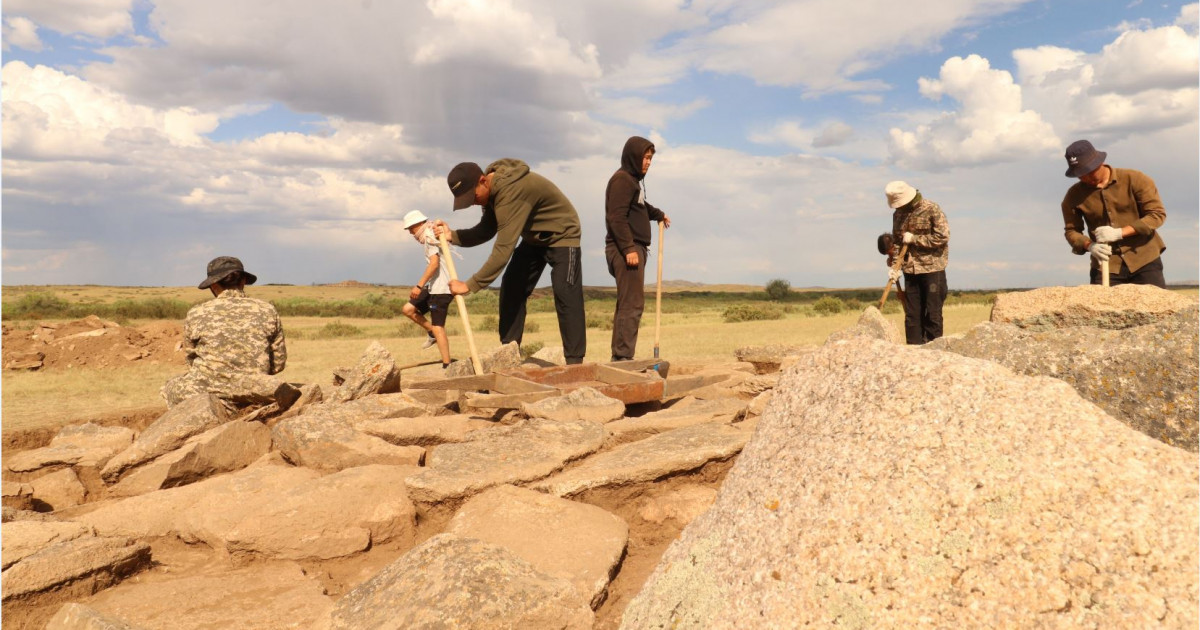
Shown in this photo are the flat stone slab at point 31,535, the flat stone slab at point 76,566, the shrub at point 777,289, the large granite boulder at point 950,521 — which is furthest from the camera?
the shrub at point 777,289

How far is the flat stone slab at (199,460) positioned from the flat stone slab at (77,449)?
0.65 meters

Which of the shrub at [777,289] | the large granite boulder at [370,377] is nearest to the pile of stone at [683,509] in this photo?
the large granite boulder at [370,377]

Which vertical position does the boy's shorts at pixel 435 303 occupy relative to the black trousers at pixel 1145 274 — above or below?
below

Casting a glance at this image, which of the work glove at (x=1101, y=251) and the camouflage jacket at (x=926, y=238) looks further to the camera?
the camouflage jacket at (x=926, y=238)

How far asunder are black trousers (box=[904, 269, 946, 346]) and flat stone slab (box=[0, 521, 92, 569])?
7106mm

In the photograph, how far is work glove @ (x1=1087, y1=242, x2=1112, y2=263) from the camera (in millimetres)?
6445

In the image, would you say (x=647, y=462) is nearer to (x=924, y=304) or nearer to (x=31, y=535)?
(x=31, y=535)

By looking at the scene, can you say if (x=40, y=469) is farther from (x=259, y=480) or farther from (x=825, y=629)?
(x=825, y=629)

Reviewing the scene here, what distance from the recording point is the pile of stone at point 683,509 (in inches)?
69.1

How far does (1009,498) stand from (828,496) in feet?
1.37

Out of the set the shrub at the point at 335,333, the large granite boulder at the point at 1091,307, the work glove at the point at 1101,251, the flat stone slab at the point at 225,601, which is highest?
the work glove at the point at 1101,251

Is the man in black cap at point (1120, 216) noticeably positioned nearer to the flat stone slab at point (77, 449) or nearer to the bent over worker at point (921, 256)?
the bent over worker at point (921, 256)

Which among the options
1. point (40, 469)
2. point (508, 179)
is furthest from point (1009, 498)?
point (40, 469)

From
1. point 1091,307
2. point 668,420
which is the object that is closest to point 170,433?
point 668,420
